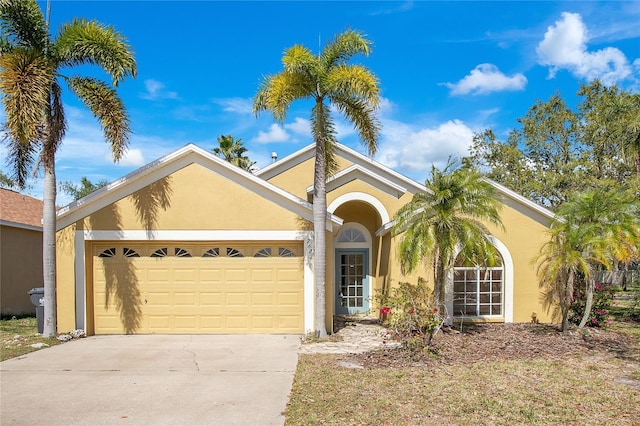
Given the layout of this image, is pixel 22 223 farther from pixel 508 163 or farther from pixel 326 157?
pixel 508 163

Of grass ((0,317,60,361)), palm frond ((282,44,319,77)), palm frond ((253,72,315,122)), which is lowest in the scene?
grass ((0,317,60,361))

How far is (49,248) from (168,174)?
3.32 m

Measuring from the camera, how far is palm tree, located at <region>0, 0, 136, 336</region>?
9.52 meters

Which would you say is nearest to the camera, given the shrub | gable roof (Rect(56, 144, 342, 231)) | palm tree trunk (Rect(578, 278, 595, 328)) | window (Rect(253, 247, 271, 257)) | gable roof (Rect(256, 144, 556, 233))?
palm tree trunk (Rect(578, 278, 595, 328))

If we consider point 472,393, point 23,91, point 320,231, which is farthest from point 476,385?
point 23,91

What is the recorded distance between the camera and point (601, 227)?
10.6m

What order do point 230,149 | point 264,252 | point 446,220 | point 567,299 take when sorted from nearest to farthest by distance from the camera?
point 446,220
point 567,299
point 264,252
point 230,149

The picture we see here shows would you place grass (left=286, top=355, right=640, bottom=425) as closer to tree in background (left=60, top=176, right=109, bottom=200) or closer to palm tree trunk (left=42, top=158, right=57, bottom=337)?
palm tree trunk (left=42, top=158, right=57, bottom=337)

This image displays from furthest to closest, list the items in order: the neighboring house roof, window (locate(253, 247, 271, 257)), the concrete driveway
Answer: the neighboring house roof
window (locate(253, 247, 271, 257))
the concrete driveway

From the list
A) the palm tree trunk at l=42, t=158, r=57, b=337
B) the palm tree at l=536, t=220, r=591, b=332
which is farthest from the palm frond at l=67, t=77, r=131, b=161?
the palm tree at l=536, t=220, r=591, b=332

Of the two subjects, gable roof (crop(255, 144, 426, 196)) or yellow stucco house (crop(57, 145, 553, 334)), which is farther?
gable roof (crop(255, 144, 426, 196))

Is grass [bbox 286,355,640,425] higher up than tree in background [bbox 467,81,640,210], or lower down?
lower down

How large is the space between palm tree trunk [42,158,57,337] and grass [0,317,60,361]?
1.21 ft

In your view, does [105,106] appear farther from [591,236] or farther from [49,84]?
[591,236]
